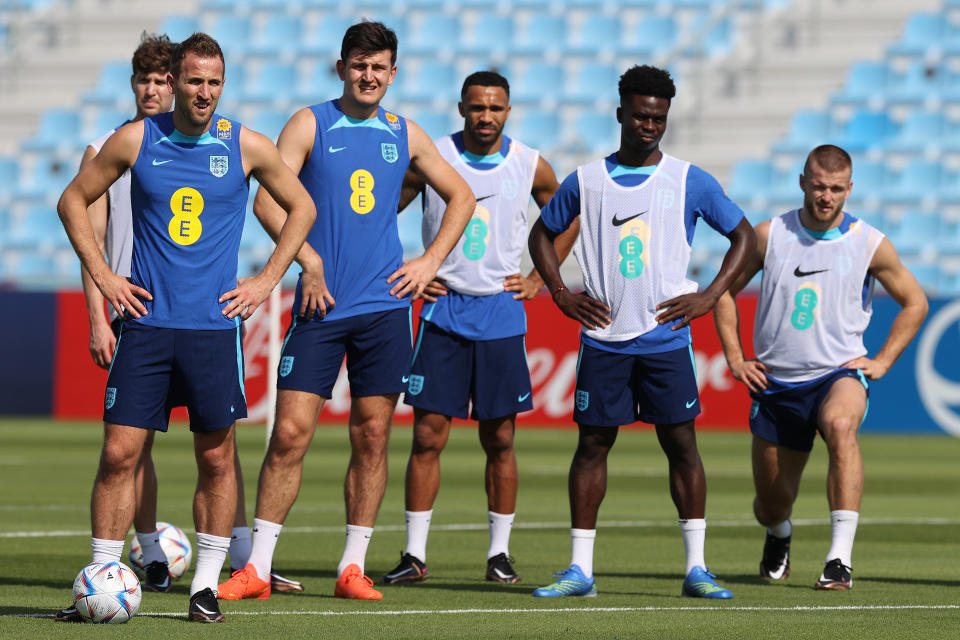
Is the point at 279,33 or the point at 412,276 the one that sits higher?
the point at 279,33

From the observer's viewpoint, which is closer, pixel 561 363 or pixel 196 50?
pixel 196 50

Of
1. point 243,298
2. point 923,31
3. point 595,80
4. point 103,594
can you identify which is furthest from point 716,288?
point 595,80

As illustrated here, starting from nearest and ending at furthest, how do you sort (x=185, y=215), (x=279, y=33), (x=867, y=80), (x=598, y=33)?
(x=185, y=215), (x=867, y=80), (x=598, y=33), (x=279, y=33)

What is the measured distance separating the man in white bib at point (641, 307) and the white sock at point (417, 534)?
972 millimetres

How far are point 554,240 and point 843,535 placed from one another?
205 centimetres

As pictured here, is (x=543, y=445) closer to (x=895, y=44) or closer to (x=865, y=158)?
(x=865, y=158)

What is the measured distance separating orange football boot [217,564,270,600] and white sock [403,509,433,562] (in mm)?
1165

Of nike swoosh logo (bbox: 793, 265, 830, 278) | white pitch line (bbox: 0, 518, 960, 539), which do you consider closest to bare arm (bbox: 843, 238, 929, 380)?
nike swoosh logo (bbox: 793, 265, 830, 278)

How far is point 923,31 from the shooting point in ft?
84.3

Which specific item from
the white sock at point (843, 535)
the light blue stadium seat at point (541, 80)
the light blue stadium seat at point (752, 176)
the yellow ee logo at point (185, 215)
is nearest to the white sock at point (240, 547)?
the yellow ee logo at point (185, 215)

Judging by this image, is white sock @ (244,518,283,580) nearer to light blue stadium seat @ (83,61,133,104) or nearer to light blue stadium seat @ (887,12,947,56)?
light blue stadium seat @ (887,12,947,56)

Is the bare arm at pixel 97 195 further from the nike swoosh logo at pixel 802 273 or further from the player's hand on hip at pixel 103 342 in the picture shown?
the nike swoosh logo at pixel 802 273

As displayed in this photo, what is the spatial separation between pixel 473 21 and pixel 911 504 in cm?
1777

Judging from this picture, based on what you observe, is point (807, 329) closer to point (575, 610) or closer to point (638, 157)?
point (638, 157)
